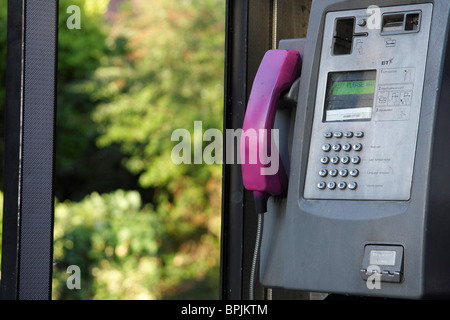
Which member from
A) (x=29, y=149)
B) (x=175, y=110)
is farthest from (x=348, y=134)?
(x=175, y=110)

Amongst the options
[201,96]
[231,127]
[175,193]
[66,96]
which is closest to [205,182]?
[175,193]

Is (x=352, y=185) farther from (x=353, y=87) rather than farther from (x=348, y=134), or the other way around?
(x=353, y=87)

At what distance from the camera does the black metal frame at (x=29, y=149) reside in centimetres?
165

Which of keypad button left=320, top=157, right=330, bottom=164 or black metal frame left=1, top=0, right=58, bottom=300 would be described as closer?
keypad button left=320, top=157, right=330, bottom=164

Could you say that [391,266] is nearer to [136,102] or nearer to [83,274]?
[83,274]

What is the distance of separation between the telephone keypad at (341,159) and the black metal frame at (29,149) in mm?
646

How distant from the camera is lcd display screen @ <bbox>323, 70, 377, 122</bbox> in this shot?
153 cm

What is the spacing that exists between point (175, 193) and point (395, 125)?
5337 millimetres

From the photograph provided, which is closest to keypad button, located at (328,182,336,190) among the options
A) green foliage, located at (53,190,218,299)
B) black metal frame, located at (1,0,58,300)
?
black metal frame, located at (1,0,58,300)

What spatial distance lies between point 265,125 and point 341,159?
0.22 m

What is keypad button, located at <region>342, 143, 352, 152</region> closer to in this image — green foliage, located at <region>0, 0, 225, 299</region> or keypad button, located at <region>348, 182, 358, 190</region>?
keypad button, located at <region>348, 182, 358, 190</region>

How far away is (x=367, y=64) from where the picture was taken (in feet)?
5.05

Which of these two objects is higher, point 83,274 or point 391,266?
point 391,266

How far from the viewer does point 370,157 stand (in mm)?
1481
